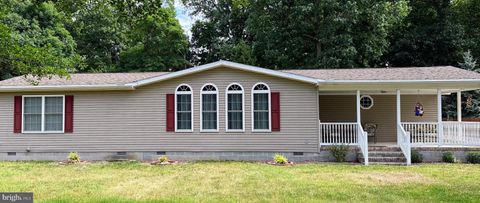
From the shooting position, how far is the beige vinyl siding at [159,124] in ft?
43.2

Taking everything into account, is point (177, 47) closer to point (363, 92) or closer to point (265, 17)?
point (265, 17)

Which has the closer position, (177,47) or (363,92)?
(363,92)

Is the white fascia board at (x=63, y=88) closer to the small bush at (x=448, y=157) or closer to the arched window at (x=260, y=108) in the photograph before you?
the arched window at (x=260, y=108)

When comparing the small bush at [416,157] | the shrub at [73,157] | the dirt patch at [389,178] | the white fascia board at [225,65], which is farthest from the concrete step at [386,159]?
the shrub at [73,157]

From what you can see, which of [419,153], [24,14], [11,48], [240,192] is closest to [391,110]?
[419,153]

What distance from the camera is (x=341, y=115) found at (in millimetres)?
15625

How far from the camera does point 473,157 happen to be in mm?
12555

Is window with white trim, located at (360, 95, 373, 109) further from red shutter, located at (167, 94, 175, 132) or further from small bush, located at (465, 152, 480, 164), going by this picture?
red shutter, located at (167, 94, 175, 132)

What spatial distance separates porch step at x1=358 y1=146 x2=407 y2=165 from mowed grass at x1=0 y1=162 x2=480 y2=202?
87cm

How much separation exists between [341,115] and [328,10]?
9.49 meters

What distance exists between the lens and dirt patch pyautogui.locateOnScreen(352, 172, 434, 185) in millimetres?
9094

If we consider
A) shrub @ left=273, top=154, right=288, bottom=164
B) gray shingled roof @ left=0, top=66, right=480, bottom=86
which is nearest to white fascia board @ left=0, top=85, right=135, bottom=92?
gray shingled roof @ left=0, top=66, right=480, bottom=86

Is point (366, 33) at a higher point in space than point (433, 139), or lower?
higher

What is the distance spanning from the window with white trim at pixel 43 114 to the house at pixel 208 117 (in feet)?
0.11
